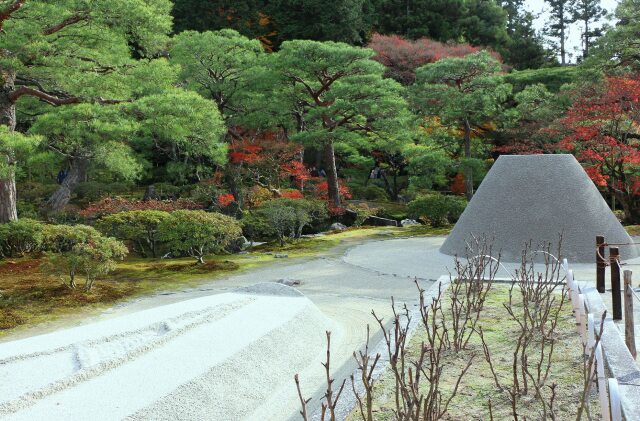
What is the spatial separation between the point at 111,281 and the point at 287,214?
548 centimetres

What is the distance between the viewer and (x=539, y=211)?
12016 millimetres

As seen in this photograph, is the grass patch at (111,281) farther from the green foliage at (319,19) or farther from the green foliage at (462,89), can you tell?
the green foliage at (319,19)

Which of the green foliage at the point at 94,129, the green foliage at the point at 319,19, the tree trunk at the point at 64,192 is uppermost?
the green foliage at the point at 319,19

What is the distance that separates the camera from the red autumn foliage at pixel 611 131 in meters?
16.7

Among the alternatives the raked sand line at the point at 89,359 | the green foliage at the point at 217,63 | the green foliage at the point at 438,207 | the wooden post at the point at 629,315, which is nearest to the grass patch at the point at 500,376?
the wooden post at the point at 629,315

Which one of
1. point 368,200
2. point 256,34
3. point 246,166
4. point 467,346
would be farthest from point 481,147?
point 467,346

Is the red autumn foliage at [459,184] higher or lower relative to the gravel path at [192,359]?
higher

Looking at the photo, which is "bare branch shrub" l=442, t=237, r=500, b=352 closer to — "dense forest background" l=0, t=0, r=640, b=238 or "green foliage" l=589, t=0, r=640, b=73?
"dense forest background" l=0, t=0, r=640, b=238

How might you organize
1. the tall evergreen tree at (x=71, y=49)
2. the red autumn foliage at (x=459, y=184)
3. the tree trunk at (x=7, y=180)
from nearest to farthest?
1. the tall evergreen tree at (x=71, y=49)
2. the tree trunk at (x=7, y=180)
3. the red autumn foliage at (x=459, y=184)

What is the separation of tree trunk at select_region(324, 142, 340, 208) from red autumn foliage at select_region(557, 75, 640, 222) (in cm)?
698

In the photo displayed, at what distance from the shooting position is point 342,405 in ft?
15.5

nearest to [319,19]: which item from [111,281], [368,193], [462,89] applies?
[368,193]

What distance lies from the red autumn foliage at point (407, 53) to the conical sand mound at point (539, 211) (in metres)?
16.4

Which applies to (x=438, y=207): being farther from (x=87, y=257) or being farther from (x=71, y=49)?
(x=87, y=257)
